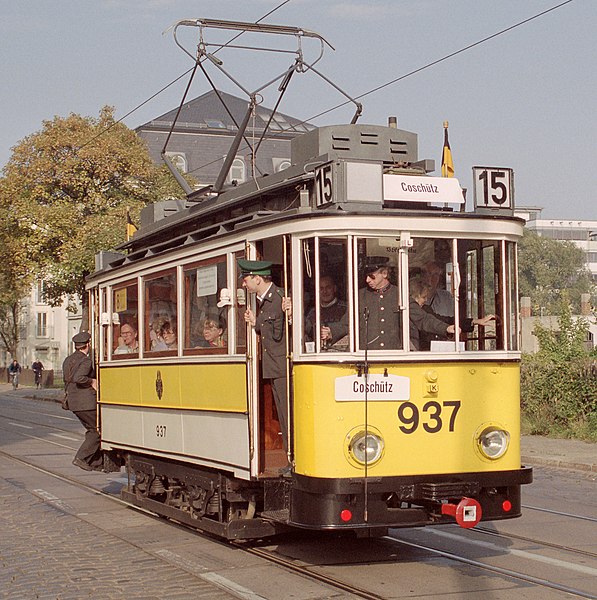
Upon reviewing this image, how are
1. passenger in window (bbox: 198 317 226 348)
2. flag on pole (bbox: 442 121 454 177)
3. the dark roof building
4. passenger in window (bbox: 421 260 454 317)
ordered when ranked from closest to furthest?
1. passenger in window (bbox: 421 260 454 317)
2. flag on pole (bbox: 442 121 454 177)
3. passenger in window (bbox: 198 317 226 348)
4. the dark roof building

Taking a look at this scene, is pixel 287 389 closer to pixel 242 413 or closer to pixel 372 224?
pixel 242 413

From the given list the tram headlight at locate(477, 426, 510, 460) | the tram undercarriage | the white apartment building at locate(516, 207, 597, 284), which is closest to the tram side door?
the tram undercarriage

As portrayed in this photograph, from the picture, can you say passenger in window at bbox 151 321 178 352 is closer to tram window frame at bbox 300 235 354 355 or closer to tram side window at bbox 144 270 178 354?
tram side window at bbox 144 270 178 354

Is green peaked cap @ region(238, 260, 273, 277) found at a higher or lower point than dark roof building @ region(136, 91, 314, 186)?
lower

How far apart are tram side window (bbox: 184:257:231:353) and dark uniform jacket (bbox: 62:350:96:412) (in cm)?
345

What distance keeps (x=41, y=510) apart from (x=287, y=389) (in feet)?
16.9

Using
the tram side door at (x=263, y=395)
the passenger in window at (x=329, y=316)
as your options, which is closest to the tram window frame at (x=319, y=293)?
the passenger in window at (x=329, y=316)

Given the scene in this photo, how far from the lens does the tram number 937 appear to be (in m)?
8.47

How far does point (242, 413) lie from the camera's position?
9.20 m

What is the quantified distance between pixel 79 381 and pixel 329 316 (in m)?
5.85

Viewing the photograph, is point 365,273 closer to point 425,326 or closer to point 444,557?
point 425,326

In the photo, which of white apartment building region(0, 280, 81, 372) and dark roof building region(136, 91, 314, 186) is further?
white apartment building region(0, 280, 81, 372)

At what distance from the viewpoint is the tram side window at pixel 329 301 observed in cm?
852

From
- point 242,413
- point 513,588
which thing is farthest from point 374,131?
point 513,588
